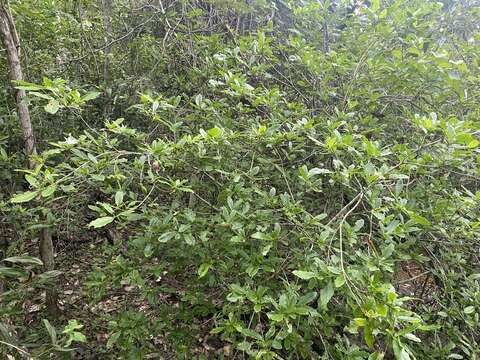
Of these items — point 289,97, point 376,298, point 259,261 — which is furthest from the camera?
point 289,97

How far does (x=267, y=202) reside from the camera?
68.6 inches

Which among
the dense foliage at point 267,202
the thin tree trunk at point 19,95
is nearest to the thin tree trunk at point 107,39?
the dense foliage at point 267,202

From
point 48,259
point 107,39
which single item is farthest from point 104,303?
point 107,39

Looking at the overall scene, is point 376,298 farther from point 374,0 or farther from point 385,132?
point 374,0

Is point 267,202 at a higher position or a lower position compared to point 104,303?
higher

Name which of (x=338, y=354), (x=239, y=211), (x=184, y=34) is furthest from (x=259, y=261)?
(x=184, y=34)

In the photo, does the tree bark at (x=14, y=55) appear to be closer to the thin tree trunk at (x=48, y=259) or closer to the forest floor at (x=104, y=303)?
the thin tree trunk at (x=48, y=259)

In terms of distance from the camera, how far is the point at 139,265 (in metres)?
1.97

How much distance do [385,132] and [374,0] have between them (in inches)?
35.0

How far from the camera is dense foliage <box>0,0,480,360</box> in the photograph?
1.55 meters

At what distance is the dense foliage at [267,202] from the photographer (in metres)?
1.55

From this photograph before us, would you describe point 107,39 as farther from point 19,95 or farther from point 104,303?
point 104,303

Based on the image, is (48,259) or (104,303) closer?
(48,259)

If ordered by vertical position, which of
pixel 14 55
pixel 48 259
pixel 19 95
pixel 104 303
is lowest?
pixel 104 303
